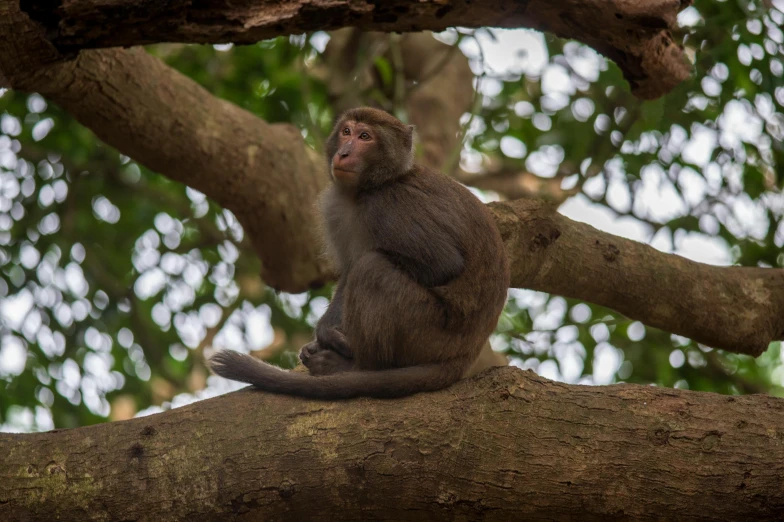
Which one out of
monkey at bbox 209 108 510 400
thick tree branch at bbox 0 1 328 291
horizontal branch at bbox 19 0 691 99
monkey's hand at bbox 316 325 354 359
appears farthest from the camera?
thick tree branch at bbox 0 1 328 291

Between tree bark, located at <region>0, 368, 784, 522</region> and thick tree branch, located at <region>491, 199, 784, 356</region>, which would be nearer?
tree bark, located at <region>0, 368, 784, 522</region>

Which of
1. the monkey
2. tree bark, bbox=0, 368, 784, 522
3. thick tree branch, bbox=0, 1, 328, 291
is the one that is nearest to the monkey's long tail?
the monkey

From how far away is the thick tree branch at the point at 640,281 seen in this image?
5121mm

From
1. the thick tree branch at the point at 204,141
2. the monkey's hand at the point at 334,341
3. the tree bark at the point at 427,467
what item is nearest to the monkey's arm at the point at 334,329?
the monkey's hand at the point at 334,341

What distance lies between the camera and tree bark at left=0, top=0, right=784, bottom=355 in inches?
A: 200

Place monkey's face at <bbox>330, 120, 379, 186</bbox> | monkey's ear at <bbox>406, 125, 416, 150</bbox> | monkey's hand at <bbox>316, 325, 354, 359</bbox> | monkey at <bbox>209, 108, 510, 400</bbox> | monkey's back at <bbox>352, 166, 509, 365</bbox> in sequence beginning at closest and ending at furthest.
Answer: monkey at <bbox>209, 108, 510, 400</bbox>, monkey's back at <bbox>352, 166, 509, 365</bbox>, monkey's hand at <bbox>316, 325, 354, 359</bbox>, monkey's face at <bbox>330, 120, 379, 186</bbox>, monkey's ear at <bbox>406, 125, 416, 150</bbox>

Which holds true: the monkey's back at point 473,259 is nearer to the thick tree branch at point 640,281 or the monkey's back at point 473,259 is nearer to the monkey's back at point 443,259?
the monkey's back at point 443,259

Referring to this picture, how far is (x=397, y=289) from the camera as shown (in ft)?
13.9

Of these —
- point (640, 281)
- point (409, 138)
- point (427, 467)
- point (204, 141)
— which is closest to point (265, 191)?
point (204, 141)

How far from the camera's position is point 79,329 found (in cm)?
790

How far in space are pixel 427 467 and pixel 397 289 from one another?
3.56ft

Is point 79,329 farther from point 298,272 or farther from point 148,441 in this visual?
point 148,441

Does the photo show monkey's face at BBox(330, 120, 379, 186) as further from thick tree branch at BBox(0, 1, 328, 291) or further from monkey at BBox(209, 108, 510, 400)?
thick tree branch at BBox(0, 1, 328, 291)

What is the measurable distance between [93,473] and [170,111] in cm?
330
